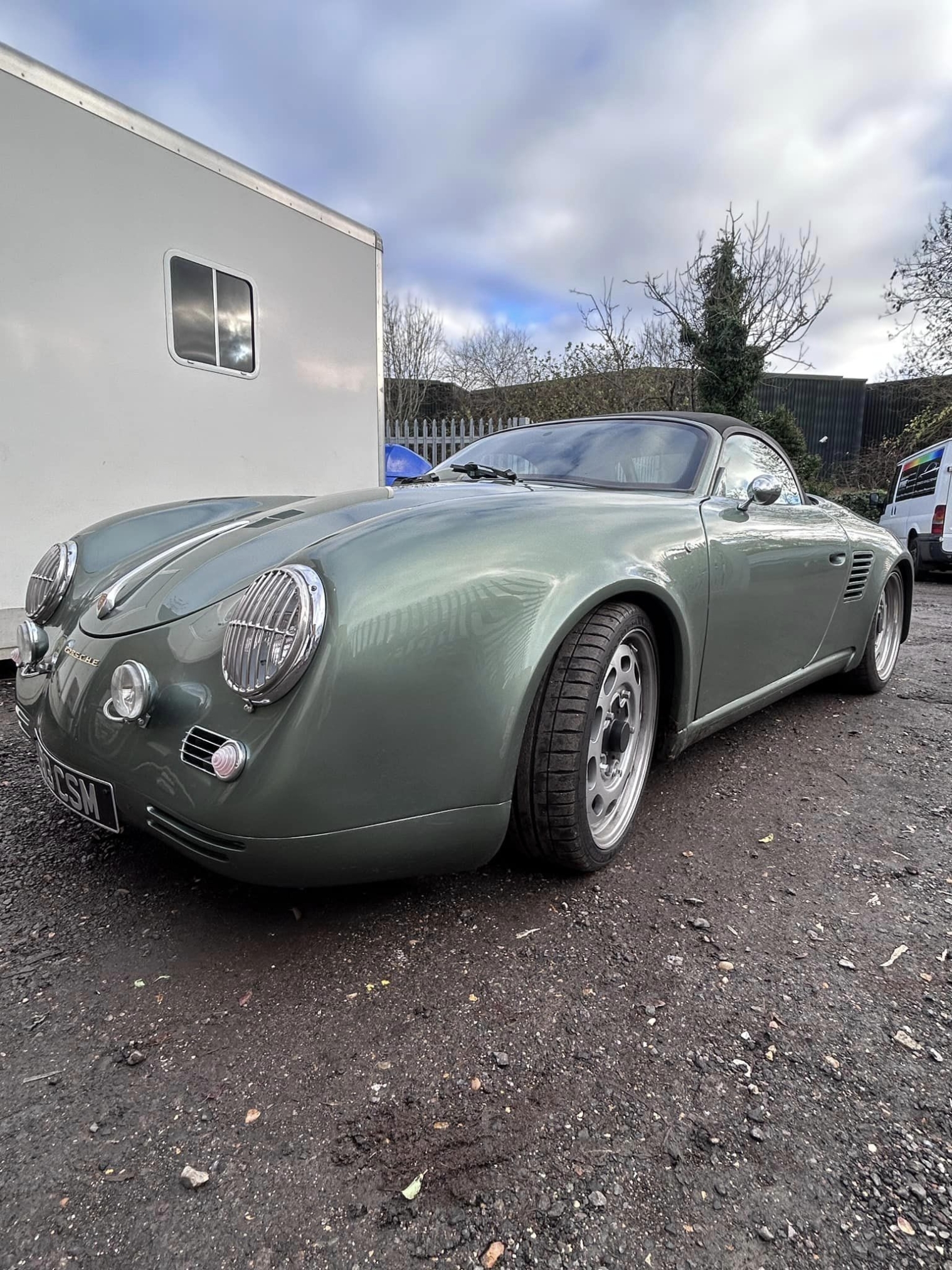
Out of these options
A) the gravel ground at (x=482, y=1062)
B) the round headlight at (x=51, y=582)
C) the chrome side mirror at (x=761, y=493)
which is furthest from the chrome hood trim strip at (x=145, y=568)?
the chrome side mirror at (x=761, y=493)

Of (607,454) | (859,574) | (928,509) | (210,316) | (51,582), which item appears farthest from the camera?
(928,509)

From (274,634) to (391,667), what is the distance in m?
0.25

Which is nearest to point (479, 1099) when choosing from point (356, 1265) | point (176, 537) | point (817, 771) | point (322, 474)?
point (356, 1265)

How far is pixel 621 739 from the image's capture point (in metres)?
2.09

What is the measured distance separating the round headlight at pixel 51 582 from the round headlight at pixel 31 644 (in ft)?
0.29

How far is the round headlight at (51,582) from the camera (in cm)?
221

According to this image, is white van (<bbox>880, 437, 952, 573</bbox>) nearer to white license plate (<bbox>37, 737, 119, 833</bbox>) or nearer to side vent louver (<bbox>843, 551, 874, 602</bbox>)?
side vent louver (<bbox>843, 551, 874, 602</bbox>)

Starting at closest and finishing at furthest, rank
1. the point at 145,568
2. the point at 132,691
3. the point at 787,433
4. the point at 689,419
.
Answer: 1. the point at 132,691
2. the point at 145,568
3. the point at 689,419
4. the point at 787,433

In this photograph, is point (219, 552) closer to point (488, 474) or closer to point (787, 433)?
point (488, 474)

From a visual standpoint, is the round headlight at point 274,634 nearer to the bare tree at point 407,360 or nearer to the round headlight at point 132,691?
the round headlight at point 132,691

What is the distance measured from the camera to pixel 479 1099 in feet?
4.35

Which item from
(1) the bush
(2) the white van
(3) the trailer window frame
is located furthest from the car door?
(1) the bush

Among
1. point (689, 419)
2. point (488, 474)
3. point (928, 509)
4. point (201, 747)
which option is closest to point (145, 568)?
point (201, 747)

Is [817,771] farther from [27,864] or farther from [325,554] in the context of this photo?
[27,864]
